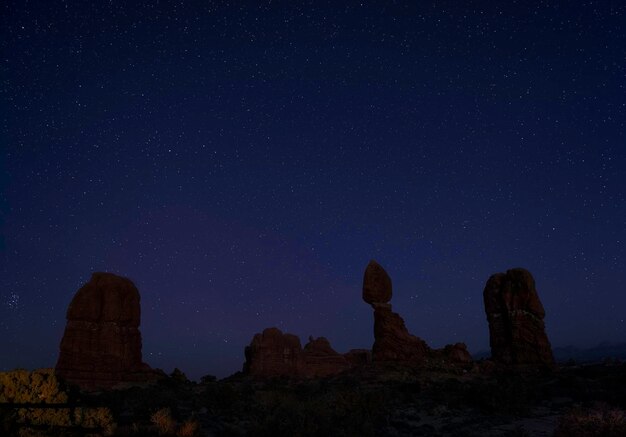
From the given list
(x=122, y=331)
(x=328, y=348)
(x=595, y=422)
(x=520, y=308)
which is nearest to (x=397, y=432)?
(x=595, y=422)

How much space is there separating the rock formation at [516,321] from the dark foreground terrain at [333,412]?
8.39 m

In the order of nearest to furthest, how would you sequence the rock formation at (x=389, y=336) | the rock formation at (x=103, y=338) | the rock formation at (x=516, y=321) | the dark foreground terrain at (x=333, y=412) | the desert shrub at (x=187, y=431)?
the dark foreground terrain at (x=333, y=412), the desert shrub at (x=187, y=431), the rock formation at (x=103, y=338), the rock formation at (x=516, y=321), the rock formation at (x=389, y=336)

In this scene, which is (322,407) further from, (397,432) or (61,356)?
(61,356)

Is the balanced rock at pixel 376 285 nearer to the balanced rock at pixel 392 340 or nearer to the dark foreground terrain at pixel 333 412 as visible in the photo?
the balanced rock at pixel 392 340

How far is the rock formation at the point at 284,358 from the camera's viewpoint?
4647 centimetres

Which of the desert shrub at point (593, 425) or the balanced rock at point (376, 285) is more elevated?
the balanced rock at point (376, 285)

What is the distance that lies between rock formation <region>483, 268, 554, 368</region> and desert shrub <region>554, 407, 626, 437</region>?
29.0 metres

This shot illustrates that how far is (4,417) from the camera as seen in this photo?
31.0 ft

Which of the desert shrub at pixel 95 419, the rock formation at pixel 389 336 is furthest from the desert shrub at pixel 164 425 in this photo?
the rock formation at pixel 389 336

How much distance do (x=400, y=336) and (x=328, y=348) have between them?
49.4 ft

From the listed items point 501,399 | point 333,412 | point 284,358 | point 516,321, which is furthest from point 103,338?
point 516,321

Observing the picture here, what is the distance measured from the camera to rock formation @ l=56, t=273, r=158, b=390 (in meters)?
37.8

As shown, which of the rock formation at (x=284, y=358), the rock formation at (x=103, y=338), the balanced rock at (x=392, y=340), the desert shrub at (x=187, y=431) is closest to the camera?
the desert shrub at (x=187, y=431)

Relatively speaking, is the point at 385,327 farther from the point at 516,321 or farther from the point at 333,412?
the point at 333,412
